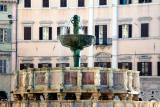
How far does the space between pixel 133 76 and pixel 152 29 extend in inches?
852

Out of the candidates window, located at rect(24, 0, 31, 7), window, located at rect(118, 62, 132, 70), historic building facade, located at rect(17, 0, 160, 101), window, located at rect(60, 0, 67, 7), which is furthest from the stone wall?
window, located at rect(24, 0, 31, 7)

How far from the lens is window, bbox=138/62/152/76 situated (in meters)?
47.3

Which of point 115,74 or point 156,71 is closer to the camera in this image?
point 115,74

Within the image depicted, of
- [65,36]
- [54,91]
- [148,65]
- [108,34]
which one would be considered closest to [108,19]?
[108,34]

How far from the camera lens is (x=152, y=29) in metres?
47.7

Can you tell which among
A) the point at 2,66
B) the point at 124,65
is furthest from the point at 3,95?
the point at 124,65

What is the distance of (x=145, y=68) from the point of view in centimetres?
4753

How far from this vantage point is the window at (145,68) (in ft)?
155

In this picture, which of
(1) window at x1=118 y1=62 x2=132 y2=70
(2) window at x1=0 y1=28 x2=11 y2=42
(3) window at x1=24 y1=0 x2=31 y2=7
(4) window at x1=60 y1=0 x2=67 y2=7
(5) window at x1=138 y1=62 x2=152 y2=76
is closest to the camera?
(5) window at x1=138 y1=62 x2=152 y2=76

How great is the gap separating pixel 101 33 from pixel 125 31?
216 cm

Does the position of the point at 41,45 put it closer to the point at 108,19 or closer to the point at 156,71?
the point at 108,19

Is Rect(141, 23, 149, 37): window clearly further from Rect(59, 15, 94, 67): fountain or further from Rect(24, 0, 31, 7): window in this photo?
Rect(59, 15, 94, 67): fountain

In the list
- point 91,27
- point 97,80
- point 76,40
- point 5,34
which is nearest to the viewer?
point 97,80

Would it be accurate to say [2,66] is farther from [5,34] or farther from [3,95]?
[5,34]
